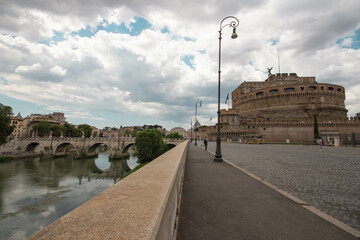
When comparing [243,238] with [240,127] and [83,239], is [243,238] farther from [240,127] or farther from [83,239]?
[240,127]

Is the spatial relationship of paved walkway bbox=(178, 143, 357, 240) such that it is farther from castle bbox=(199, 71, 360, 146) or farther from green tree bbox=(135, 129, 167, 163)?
castle bbox=(199, 71, 360, 146)

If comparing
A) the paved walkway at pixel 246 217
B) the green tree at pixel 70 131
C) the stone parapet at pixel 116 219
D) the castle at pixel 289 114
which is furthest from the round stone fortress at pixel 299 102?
the green tree at pixel 70 131

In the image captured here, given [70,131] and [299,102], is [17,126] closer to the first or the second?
[70,131]

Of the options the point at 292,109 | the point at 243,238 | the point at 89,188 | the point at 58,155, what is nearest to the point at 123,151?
the point at 58,155

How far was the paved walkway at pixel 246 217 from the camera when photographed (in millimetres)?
2518

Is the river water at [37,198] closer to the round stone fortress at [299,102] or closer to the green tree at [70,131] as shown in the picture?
the green tree at [70,131]

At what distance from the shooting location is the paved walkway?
8.26 feet

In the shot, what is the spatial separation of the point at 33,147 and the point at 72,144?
607 inches

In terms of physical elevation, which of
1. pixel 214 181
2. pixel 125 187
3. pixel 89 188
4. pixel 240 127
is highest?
pixel 240 127

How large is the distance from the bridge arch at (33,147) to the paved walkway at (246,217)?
58487mm

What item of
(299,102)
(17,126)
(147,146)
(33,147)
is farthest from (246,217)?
(17,126)

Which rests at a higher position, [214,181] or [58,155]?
[214,181]

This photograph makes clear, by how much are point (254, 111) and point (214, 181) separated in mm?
59047

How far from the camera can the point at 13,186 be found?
20.5 metres
